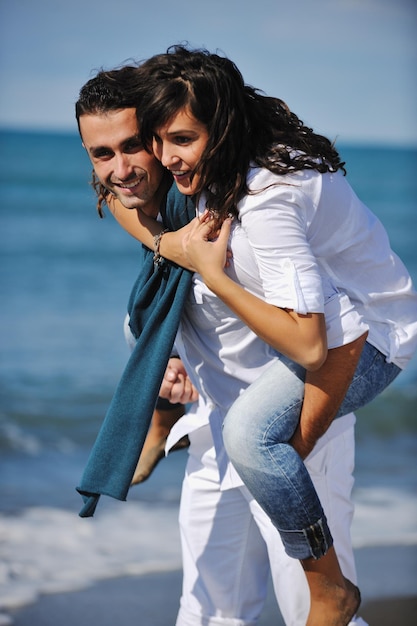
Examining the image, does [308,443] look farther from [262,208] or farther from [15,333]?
[15,333]

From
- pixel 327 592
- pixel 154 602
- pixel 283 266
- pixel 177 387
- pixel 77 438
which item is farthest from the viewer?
pixel 77 438

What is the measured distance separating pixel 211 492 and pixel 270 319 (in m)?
1.06

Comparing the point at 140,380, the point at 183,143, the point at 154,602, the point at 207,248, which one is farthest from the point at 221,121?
the point at 154,602

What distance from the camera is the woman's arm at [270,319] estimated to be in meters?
2.45

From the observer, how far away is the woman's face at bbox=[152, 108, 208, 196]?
253cm

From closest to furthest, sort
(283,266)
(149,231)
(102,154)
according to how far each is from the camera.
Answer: (283,266) < (102,154) < (149,231)

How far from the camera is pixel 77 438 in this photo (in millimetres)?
6527

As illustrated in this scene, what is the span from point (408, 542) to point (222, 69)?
287cm

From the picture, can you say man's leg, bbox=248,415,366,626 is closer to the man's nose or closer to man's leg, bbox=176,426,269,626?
man's leg, bbox=176,426,269,626

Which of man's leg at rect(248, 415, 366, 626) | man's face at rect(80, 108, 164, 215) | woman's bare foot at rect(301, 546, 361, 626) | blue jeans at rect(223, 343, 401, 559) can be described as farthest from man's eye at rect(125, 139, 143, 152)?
woman's bare foot at rect(301, 546, 361, 626)

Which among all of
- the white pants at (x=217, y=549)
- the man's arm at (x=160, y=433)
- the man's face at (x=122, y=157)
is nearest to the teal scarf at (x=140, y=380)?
the man's face at (x=122, y=157)

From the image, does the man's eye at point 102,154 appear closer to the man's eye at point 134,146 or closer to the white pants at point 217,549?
the man's eye at point 134,146

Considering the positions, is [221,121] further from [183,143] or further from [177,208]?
[177,208]

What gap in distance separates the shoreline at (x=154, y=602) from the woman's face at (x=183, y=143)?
6.68 feet
